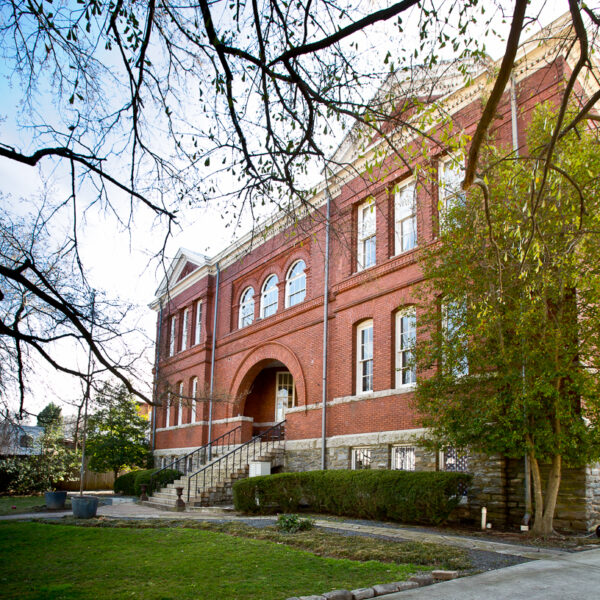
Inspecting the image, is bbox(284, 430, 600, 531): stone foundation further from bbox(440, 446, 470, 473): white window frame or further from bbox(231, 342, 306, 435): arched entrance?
bbox(231, 342, 306, 435): arched entrance

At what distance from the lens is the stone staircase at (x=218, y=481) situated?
18328mm

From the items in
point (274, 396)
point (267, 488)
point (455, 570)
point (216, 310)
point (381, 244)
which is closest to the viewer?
point (455, 570)

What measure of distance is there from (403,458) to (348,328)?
13.8 feet

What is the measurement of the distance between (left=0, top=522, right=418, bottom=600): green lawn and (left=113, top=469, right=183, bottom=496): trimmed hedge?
40.6 ft

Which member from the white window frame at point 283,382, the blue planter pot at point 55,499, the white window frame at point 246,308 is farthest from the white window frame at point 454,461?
the white window frame at point 246,308

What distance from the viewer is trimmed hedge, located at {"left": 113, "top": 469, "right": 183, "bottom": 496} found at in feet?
73.5

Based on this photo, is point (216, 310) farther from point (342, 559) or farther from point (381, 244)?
point (342, 559)

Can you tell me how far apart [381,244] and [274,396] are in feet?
32.2

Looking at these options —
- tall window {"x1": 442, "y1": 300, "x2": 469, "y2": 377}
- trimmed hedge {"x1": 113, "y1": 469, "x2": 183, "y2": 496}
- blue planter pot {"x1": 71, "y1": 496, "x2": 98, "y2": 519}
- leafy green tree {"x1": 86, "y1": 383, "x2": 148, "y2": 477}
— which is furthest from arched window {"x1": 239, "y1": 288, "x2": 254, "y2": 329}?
tall window {"x1": 442, "y1": 300, "x2": 469, "y2": 377}

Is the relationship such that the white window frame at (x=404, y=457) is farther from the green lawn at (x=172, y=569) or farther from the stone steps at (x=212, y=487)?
the green lawn at (x=172, y=569)

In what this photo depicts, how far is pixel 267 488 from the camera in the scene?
15.3 metres

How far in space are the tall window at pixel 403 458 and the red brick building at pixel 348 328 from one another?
0.08ft

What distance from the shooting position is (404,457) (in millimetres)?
15016

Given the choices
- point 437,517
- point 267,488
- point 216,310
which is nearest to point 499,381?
point 437,517
